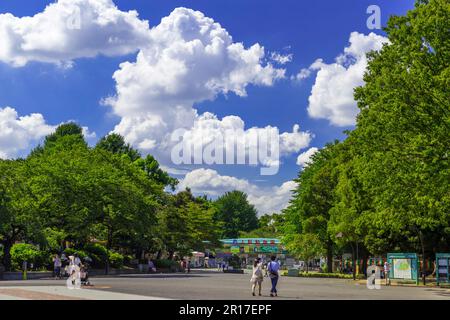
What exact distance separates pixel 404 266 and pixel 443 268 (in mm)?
3611

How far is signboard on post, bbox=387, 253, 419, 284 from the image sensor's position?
42.7 metres

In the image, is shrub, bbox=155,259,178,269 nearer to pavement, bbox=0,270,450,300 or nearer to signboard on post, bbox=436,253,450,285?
pavement, bbox=0,270,450,300

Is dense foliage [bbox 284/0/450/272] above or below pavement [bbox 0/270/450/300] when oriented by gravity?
above

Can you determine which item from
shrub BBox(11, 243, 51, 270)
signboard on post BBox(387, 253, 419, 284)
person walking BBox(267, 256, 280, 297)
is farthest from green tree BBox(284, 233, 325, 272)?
person walking BBox(267, 256, 280, 297)

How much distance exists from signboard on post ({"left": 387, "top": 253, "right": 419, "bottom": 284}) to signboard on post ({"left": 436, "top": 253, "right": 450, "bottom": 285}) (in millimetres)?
2480

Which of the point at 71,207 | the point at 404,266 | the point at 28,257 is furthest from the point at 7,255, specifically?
the point at 404,266

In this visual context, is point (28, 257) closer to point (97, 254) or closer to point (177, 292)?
point (97, 254)

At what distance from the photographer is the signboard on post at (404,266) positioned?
1679 inches

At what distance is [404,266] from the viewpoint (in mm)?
43250

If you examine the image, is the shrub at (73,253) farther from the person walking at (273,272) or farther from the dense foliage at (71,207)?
the person walking at (273,272)

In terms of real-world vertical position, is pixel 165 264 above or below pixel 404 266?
below

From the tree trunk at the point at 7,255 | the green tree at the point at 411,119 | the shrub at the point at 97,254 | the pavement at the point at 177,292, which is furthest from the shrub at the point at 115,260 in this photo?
the green tree at the point at 411,119
